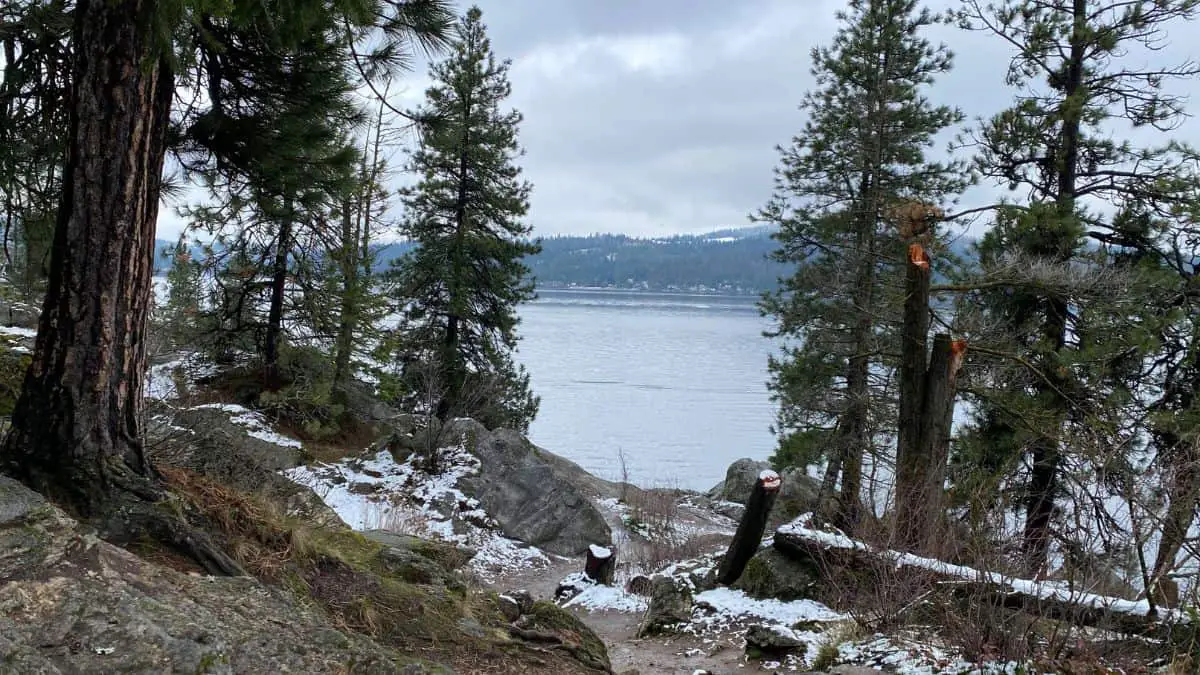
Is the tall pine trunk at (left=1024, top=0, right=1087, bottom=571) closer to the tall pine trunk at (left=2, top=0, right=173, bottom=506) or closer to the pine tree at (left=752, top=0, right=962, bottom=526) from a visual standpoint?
the pine tree at (left=752, top=0, right=962, bottom=526)

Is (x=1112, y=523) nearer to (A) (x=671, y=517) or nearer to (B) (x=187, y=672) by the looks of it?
(B) (x=187, y=672)

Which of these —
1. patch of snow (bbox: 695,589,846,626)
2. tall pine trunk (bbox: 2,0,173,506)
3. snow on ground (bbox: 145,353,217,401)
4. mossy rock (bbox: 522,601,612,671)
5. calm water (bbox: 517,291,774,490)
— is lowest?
calm water (bbox: 517,291,774,490)

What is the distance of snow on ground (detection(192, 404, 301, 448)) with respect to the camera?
1280 cm

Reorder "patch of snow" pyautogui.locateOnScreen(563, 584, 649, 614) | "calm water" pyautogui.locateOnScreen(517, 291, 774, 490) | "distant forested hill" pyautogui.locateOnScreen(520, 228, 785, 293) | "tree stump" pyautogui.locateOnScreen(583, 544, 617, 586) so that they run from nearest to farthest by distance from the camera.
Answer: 1. "patch of snow" pyautogui.locateOnScreen(563, 584, 649, 614)
2. "tree stump" pyautogui.locateOnScreen(583, 544, 617, 586)
3. "calm water" pyautogui.locateOnScreen(517, 291, 774, 490)
4. "distant forested hill" pyautogui.locateOnScreen(520, 228, 785, 293)

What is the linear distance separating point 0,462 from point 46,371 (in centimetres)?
43

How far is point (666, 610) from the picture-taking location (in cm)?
750

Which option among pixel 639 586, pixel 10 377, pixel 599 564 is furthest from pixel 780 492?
pixel 10 377

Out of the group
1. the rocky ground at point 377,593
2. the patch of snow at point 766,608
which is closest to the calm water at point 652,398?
the rocky ground at point 377,593

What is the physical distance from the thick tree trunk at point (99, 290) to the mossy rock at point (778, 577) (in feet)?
17.6

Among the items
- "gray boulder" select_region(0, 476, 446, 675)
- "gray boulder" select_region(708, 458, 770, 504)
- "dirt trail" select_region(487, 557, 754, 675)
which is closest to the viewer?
"gray boulder" select_region(0, 476, 446, 675)

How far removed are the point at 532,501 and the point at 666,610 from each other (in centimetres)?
610

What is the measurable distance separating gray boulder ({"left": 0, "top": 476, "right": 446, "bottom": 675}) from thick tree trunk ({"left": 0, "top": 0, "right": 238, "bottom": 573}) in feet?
0.85

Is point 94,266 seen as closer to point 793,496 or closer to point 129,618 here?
point 129,618

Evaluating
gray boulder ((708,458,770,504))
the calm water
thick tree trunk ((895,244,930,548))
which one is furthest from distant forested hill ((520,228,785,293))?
thick tree trunk ((895,244,930,548))
